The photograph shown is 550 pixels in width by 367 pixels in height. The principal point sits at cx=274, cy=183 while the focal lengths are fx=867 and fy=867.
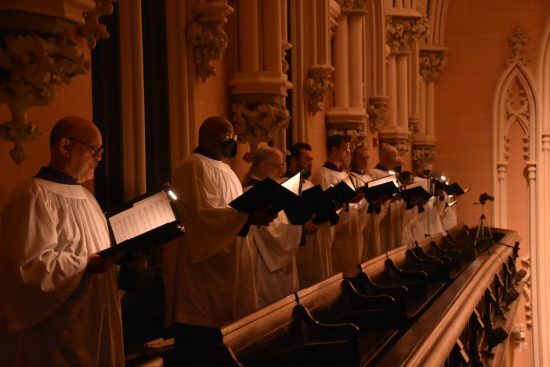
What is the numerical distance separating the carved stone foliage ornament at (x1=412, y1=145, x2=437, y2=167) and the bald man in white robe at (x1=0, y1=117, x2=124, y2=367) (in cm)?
1370

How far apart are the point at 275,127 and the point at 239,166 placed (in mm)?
518

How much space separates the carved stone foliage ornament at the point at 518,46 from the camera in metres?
17.4

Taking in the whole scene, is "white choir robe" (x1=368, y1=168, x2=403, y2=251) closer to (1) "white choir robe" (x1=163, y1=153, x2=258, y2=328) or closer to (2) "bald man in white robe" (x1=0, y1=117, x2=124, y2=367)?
(1) "white choir robe" (x1=163, y1=153, x2=258, y2=328)

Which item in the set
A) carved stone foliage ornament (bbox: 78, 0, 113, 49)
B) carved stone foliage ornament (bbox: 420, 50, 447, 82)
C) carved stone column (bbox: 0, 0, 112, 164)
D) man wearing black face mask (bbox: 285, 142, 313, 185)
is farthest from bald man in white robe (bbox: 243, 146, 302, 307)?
carved stone foliage ornament (bbox: 420, 50, 447, 82)

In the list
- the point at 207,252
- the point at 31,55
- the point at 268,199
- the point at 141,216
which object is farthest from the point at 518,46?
the point at 31,55

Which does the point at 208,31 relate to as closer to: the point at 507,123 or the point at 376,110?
the point at 376,110

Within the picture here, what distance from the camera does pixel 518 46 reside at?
17.4 m

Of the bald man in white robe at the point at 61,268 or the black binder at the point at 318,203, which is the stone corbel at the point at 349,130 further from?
the bald man in white robe at the point at 61,268

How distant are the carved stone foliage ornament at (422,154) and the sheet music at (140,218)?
13342 millimetres

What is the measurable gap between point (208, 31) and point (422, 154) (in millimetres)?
11120

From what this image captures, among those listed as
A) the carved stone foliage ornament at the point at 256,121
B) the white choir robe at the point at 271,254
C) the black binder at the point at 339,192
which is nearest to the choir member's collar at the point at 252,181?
the white choir robe at the point at 271,254

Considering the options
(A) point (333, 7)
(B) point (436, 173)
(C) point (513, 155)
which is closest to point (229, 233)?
(A) point (333, 7)

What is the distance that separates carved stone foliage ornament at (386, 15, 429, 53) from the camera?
1426cm

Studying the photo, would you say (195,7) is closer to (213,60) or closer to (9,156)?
(213,60)
